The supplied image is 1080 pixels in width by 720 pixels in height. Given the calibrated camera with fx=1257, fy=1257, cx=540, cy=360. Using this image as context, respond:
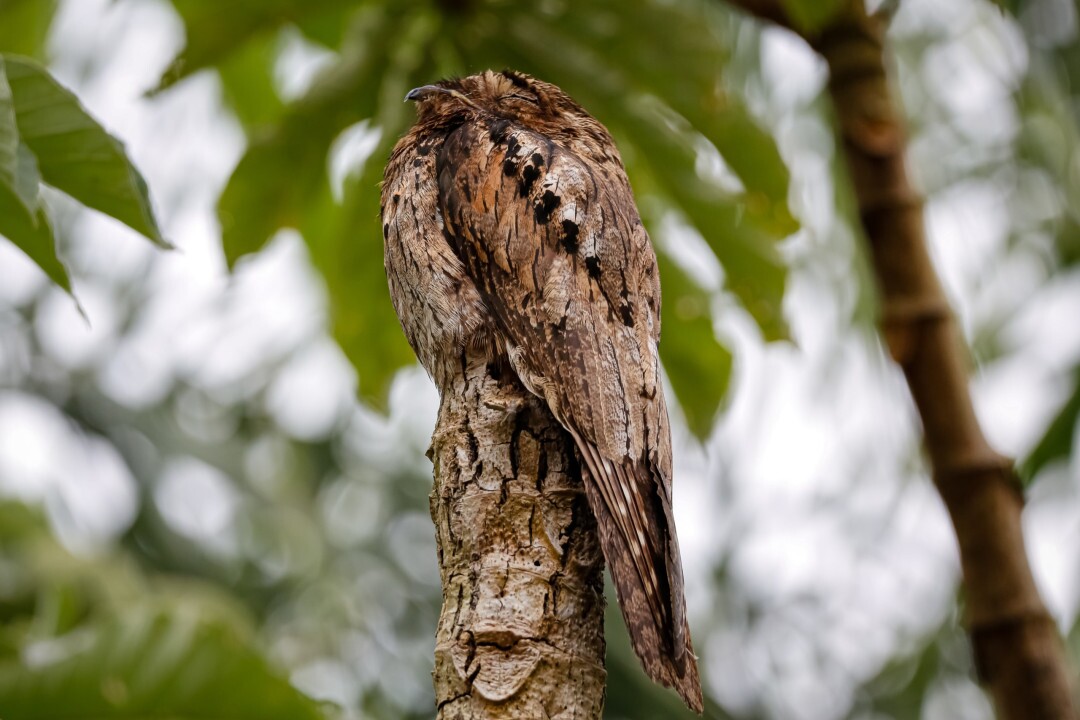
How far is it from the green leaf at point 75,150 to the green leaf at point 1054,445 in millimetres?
2664

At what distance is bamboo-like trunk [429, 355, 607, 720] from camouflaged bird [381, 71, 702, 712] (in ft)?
0.29

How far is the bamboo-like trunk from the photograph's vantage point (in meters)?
2.30

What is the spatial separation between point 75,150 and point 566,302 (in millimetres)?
1023

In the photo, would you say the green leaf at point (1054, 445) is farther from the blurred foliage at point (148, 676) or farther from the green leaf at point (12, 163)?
the green leaf at point (12, 163)

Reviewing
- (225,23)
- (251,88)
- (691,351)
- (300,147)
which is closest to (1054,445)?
(691,351)

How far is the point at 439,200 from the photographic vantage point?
9.07 feet

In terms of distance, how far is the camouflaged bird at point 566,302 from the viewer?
234 cm

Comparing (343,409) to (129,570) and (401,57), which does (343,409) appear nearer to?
(129,570)

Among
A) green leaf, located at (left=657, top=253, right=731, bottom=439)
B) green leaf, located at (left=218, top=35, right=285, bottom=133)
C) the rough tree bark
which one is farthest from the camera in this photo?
green leaf, located at (left=218, top=35, right=285, bottom=133)

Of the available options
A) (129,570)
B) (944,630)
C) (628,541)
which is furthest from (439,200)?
(129,570)

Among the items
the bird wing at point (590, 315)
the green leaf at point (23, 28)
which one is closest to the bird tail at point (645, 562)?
the bird wing at point (590, 315)

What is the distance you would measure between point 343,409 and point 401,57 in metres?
6.73

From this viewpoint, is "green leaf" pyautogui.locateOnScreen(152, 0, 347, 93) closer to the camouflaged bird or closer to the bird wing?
the camouflaged bird

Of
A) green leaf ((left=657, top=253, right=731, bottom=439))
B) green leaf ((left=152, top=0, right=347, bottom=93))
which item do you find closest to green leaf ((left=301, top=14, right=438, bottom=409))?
green leaf ((left=152, top=0, right=347, bottom=93))
